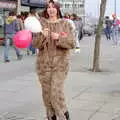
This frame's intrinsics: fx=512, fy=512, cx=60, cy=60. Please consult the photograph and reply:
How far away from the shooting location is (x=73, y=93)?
Result: 10.4m

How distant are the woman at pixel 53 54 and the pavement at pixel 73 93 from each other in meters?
1.35

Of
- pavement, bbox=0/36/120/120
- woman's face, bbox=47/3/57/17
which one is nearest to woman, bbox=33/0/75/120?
woman's face, bbox=47/3/57/17

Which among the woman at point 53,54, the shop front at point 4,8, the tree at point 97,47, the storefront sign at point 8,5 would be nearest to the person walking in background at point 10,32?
the tree at point 97,47

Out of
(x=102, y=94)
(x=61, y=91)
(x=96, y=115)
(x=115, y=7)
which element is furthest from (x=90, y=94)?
(x=115, y=7)

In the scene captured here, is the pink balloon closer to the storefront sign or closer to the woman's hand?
the woman's hand

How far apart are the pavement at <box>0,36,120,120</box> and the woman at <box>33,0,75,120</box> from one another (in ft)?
4.42

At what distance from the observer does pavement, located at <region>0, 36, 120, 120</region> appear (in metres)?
8.31

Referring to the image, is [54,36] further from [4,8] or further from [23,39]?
[4,8]

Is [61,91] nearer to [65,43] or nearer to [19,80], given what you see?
[65,43]

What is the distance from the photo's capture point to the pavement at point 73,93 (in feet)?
27.3

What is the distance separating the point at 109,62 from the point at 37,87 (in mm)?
6941

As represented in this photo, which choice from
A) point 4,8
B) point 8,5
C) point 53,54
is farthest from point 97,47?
point 8,5

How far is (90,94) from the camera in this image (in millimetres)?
10336

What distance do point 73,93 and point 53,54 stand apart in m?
3.89
